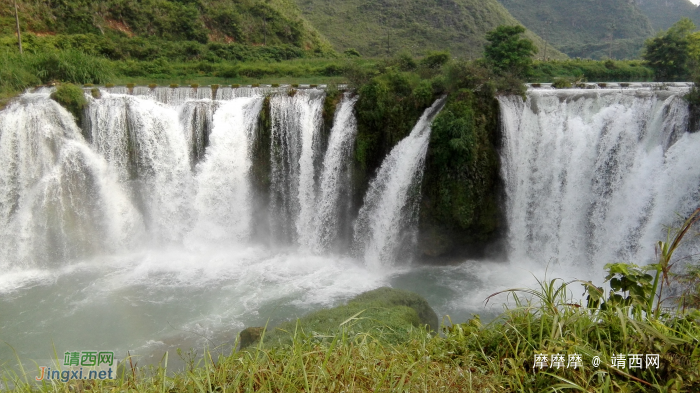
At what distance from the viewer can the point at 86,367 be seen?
3.00 metres

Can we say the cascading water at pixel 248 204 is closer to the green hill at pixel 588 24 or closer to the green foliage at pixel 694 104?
the green foliage at pixel 694 104

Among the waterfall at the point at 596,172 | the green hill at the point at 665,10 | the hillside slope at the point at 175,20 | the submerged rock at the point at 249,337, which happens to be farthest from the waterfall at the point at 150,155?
the green hill at the point at 665,10

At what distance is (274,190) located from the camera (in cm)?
1310

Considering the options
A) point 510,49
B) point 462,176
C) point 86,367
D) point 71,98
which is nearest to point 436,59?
point 510,49

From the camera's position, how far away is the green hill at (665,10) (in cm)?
5444

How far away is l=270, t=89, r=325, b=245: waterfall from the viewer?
41.3 ft

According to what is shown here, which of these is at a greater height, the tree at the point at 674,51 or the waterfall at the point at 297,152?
the tree at the point at 674,51

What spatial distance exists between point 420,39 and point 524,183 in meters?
34.0

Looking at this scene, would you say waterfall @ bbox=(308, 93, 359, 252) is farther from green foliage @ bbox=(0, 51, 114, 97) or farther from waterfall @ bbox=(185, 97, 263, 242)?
green foliage @ bbox=(0, 51, 114, 97)

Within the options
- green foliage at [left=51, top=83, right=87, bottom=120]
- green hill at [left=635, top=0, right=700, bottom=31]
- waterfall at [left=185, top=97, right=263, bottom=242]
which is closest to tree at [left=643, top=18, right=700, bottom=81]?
waterfall at [left=185, top=97, right=263, bottom=242]

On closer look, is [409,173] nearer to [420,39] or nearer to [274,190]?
[274,190]

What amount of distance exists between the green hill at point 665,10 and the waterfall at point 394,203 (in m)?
57.8

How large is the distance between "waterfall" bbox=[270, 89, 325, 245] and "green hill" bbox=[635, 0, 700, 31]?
2307 inches

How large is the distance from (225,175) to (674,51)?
868 inches
